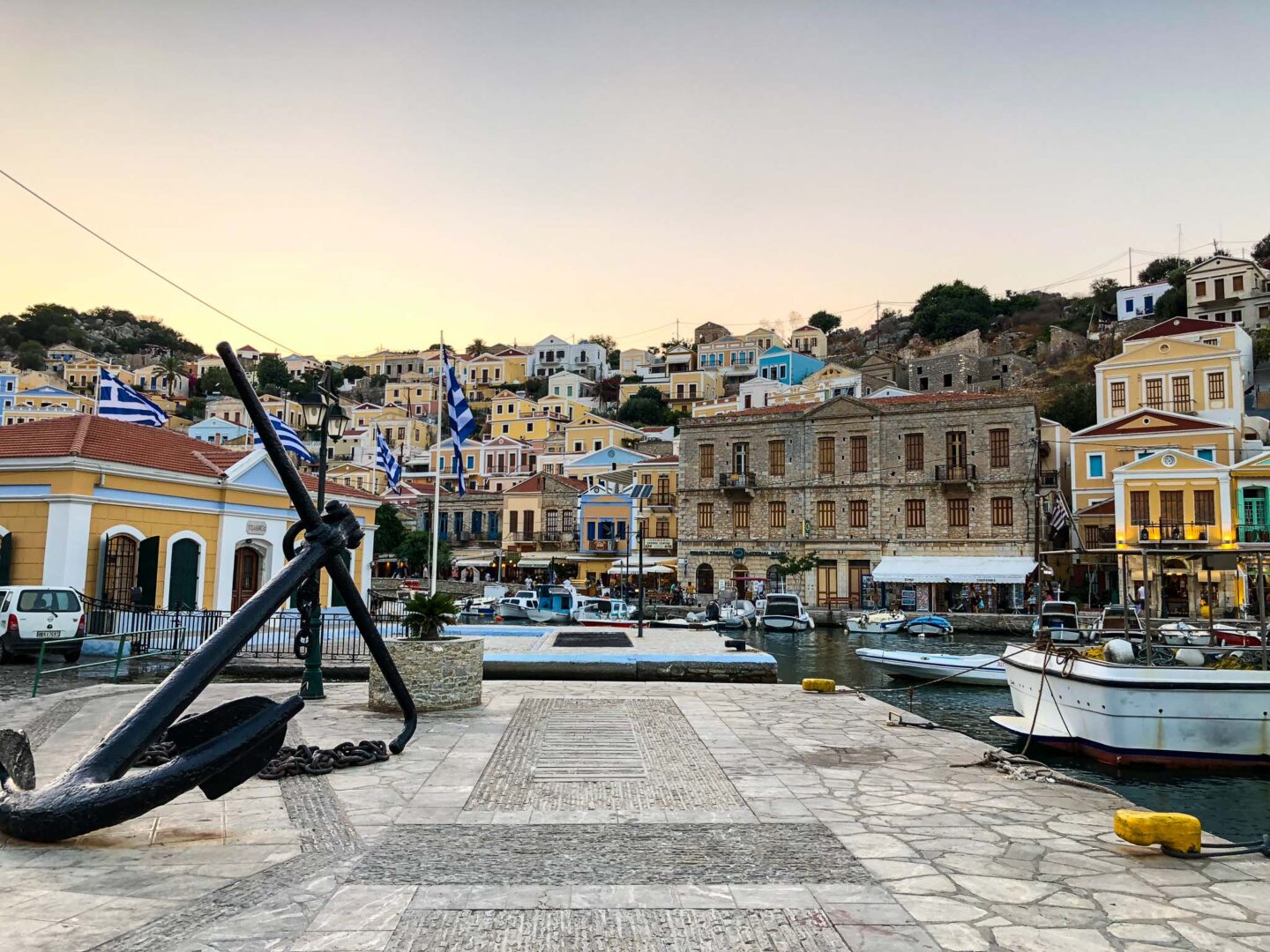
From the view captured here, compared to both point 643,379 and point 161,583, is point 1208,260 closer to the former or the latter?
point 643,379

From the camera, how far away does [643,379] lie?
100500 mm

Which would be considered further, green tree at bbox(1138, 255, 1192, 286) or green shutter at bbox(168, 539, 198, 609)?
green tree at bbox(1138, 255, 1192, 286)

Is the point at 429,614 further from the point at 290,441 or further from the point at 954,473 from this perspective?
the point at 954,473

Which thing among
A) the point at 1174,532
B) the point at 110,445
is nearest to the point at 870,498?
the point at 1174,532

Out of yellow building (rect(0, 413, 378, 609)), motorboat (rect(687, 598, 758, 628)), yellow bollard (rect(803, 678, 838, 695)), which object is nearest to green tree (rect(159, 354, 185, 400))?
motorboat (rect(687, 598, 758, 628))

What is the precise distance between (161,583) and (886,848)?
20409 mm

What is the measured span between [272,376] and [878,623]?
10430 cm

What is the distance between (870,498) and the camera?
147 feet

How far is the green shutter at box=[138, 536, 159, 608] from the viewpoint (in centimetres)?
2083

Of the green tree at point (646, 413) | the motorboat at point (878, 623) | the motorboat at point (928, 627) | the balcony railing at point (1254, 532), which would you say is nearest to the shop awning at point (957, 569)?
the motorboat at point (878, 623)

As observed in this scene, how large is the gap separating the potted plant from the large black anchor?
475cm

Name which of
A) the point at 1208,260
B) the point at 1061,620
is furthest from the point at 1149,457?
the point at 1208,260

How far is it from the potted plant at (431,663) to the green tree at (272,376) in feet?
355

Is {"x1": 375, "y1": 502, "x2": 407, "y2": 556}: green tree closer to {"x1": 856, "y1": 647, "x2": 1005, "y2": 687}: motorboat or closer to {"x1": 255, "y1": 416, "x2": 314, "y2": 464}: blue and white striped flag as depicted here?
{"x1": 255, "y1": 416, "x2": 314, "y2": 464}: blue and white striped flag
